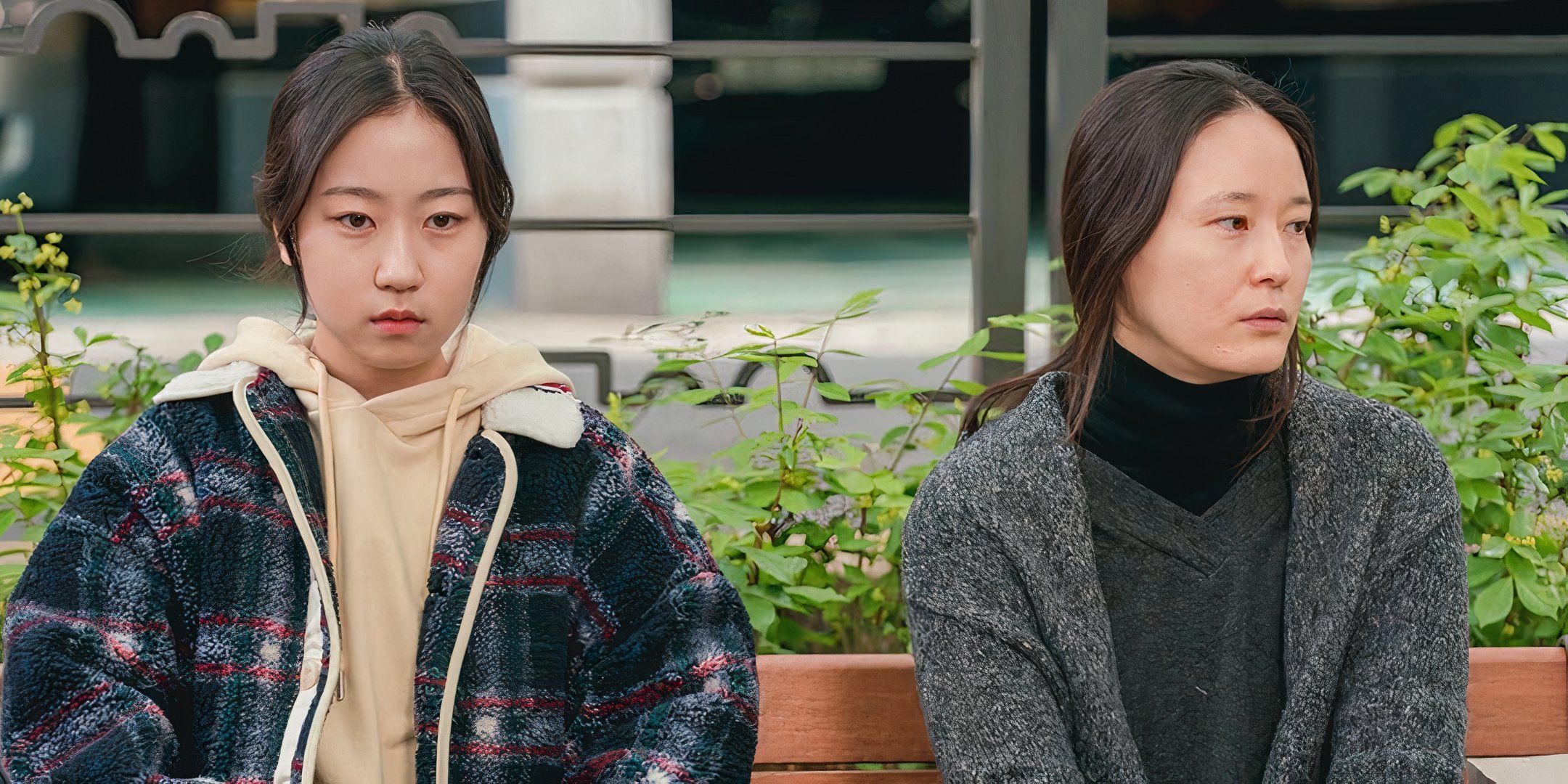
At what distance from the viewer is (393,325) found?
158 cm

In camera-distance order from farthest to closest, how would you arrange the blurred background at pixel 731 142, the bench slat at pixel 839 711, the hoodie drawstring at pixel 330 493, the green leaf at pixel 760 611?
the blurred background at pixel 731 142, the green leaf at pixel 760 611, the bench slat at pixel 839 711, the hoodie drawstring at pixel 330 493

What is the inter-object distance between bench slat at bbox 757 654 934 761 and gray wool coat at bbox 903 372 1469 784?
0.28 meters

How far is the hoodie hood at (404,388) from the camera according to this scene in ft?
5.39

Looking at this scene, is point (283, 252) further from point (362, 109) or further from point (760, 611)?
point (760, 611)

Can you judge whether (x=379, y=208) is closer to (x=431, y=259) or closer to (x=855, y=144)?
(x=431, y=259)

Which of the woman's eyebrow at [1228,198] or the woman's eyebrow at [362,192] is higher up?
the woman's eyebrow at [362,192]

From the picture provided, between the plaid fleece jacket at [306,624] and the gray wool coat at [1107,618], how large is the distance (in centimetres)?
25

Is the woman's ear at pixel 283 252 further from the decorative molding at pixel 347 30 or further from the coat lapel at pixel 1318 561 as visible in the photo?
the coat lapel at pixel 1318 561

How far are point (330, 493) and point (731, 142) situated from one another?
151 centimetres

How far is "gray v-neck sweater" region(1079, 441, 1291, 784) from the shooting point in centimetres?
170

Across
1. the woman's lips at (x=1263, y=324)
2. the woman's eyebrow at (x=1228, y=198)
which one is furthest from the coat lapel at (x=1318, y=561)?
the woman's eyebrow at (x=1228, y=198)

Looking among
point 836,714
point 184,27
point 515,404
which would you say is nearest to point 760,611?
point 836,714

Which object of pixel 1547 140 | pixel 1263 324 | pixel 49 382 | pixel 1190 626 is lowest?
pixel 1190 626

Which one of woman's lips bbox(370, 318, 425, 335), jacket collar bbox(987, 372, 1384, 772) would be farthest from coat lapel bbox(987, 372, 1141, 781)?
woman's lips bbox(370, 318, 425, 335)
